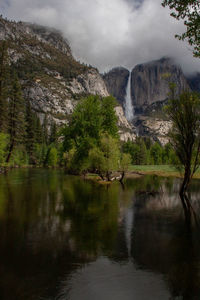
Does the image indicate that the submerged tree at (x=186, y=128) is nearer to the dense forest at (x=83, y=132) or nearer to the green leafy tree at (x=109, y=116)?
the dense forest at (x=83, y=132)

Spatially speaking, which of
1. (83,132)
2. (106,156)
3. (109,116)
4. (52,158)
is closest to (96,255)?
(106,156)

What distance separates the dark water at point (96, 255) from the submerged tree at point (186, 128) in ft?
35.3

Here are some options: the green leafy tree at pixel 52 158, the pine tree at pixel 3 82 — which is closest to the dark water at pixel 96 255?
the pine tree at pixel 3 82

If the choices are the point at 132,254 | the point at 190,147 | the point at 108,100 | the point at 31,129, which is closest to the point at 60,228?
the point at 132,254

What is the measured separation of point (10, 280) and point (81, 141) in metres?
43.3

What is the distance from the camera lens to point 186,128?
27.2m

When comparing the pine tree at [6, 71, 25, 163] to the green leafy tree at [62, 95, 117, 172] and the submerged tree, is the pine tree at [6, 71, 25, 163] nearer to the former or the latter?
the green leafy tree at [62, 95, 117, 172]

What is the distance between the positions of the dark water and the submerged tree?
10748 mm

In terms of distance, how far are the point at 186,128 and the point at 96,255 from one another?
20947 mm

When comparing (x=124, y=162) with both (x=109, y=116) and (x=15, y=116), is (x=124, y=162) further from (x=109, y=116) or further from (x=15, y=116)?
(x=15, y=116)

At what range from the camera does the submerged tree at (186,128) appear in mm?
26719

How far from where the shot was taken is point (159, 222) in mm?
16469

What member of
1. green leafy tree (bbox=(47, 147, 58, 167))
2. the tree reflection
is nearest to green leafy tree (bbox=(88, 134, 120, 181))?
the tree reflection

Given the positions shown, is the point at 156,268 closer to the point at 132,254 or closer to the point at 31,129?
the point at 132,254
